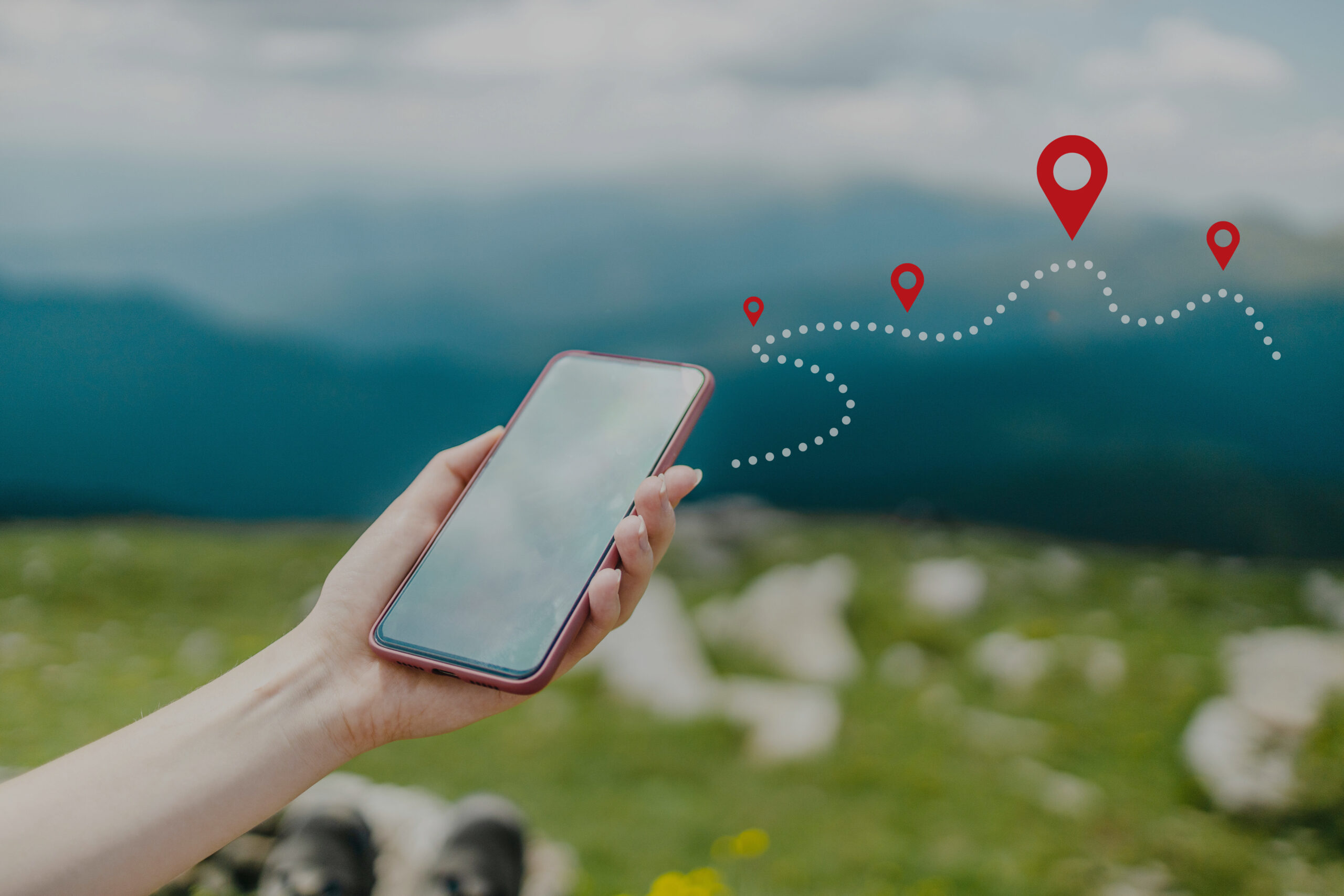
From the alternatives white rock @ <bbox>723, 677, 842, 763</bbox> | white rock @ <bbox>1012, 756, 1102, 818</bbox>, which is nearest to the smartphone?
white rock @ <bbox>723, 677, 842, 763</bbox>

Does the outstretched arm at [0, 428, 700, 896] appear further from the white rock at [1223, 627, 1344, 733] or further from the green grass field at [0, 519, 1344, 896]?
the white rock at [1223, 627, 1344, 733]

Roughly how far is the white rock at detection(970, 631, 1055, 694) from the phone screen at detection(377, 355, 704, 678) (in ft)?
6.31

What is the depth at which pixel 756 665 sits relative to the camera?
311cm

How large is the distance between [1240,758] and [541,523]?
2030 mm

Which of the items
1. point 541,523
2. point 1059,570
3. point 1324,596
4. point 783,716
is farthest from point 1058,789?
point 541,523

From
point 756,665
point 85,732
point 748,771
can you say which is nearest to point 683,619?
point 756,665

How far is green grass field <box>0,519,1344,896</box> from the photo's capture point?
7.32 feet

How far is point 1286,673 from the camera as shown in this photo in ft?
8.70

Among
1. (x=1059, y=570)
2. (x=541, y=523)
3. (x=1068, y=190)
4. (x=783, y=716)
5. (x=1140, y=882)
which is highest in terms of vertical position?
(x=1068, y=190)

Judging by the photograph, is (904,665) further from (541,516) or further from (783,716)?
(541,516)

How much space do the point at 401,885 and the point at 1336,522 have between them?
10.1 feet

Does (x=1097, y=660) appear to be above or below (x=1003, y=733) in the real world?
above

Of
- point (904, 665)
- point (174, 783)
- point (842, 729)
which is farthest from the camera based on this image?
point (904, 665)

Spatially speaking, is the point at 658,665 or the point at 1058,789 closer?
the point at 1058,789
